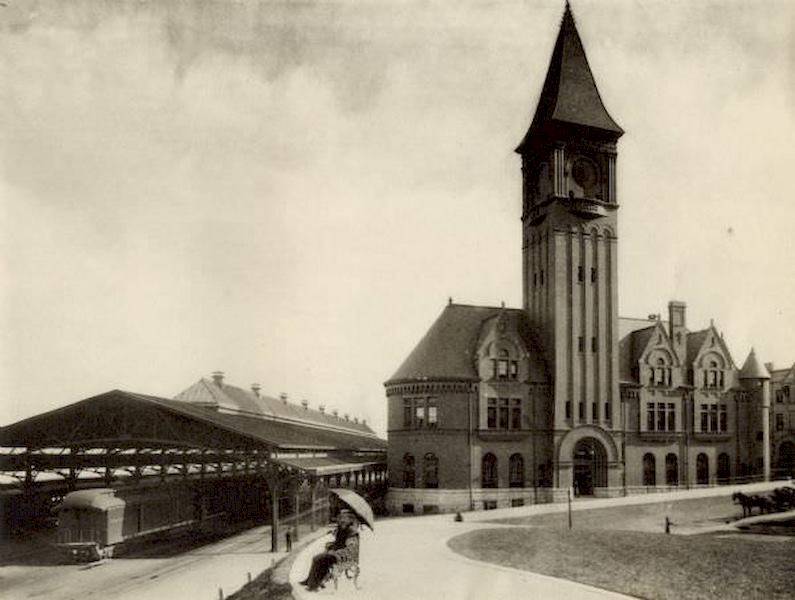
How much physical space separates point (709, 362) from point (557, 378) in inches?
567

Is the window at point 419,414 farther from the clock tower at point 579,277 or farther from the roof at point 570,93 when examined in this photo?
the roof at point 570,93

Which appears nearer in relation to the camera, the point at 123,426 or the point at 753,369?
the point at 123,426

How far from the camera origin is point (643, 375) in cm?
4803

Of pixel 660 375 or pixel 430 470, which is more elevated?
pixel 660 375

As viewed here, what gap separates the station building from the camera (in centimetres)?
4331

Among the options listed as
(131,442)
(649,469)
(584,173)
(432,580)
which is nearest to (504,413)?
(649,469)

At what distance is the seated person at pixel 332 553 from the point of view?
59.1 ft

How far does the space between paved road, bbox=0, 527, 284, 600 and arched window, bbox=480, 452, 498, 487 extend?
16643 millimetres

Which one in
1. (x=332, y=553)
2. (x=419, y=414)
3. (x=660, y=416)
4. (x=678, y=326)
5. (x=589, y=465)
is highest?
(x=678, y=326)

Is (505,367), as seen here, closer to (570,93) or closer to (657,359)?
(657,359)

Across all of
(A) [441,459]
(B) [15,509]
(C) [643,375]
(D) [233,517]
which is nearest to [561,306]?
(C) [643,375]

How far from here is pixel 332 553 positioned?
17969 millimetres

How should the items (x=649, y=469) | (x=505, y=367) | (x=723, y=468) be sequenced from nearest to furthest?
(x=505, y=367) < (x=649, y=469) < (x=723, y=468)

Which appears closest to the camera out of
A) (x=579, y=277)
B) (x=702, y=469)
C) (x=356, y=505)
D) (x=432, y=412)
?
(x=356, y=505)
